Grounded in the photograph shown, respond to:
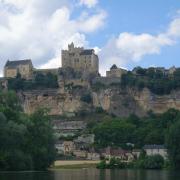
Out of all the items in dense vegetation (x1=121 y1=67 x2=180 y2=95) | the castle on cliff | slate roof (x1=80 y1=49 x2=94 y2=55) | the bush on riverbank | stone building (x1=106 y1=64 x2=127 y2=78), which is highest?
slate roof (x1=80 y1=49 x2=94 y2=55)

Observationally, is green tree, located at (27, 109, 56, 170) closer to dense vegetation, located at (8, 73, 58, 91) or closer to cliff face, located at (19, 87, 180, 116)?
cliff face, located at (19, 87, 180, 116)

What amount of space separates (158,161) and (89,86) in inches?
2491

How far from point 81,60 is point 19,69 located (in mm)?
16512

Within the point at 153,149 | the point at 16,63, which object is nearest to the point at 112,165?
the point at 153,149

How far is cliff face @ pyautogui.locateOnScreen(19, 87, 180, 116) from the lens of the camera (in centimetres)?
13088

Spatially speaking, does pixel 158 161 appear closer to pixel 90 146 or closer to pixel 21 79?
pixel 90 146

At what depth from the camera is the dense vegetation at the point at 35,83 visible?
139125 mm

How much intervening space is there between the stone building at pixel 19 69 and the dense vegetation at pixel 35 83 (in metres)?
4.42

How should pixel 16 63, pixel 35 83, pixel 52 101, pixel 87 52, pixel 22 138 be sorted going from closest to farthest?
pixel 22 138 → pixel 52 101 → pixel 35 83 → pixel 87 52 → pixel 16 63

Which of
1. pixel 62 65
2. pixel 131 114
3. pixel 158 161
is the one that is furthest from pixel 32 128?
pixel 62 65

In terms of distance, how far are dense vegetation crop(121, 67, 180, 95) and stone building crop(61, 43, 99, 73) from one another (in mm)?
10894

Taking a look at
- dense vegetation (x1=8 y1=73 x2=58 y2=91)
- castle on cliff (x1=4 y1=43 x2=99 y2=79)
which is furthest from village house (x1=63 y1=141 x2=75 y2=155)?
castle on cliff (x1=4 y1=43 x2=99 y2=79)

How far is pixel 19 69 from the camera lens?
150 meters

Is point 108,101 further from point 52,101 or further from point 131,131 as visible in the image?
point 131,131
